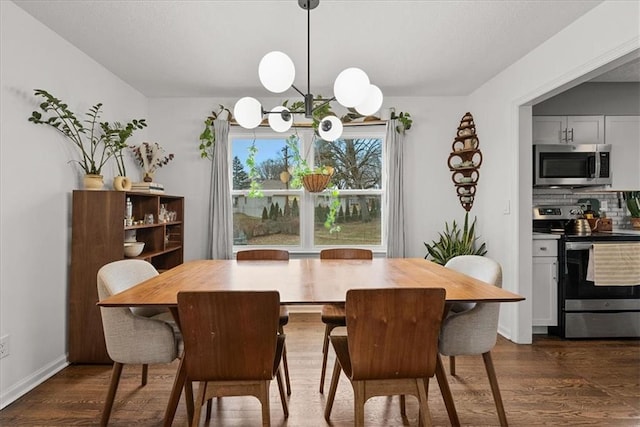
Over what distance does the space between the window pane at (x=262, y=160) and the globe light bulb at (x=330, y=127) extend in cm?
181

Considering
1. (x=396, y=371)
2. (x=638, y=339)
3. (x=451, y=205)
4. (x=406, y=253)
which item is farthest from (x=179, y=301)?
(x=638, y=339)

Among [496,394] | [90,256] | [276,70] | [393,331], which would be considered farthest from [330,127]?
[90,256]

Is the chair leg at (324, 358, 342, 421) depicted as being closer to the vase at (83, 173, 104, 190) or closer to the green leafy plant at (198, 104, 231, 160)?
the vase at (83, 173, 104, 190)

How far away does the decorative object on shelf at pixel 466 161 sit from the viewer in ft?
13.3

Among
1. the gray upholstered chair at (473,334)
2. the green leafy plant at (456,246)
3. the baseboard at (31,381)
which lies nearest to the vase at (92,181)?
the baseboard at (31,381)

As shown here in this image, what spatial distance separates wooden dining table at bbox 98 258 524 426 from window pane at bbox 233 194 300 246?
1.72 meters

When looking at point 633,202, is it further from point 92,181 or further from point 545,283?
point 92,181

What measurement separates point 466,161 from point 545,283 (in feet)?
4.68

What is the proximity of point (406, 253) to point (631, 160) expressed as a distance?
7.61 feet

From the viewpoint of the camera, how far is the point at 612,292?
338cm

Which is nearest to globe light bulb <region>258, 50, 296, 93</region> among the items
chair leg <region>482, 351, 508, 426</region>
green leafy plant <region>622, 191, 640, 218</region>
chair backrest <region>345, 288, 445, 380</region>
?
chair backrest <region>345, 288, 445, 380</region>

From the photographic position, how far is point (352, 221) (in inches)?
175

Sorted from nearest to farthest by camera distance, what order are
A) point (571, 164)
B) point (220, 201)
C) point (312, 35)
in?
point (312, 35) < point (571, 164) < point (220, 201)

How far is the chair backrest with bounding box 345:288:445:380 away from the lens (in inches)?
59.3
